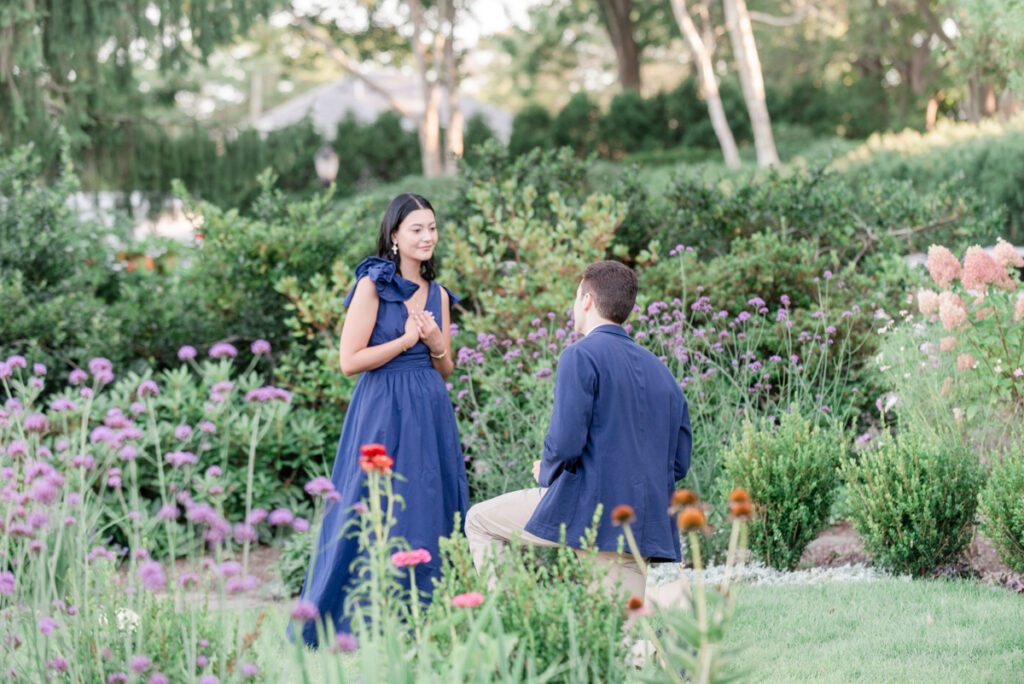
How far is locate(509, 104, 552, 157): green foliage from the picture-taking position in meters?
22.1

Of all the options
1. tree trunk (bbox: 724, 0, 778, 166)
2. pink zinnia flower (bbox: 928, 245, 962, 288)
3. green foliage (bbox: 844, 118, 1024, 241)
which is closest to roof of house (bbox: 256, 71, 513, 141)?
tree trunk (bbox: 724, 0, 778, 166)

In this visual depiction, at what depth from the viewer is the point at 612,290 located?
3.19m

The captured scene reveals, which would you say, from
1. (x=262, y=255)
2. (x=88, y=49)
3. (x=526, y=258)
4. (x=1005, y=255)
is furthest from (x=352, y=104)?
(x=1005, y=255)

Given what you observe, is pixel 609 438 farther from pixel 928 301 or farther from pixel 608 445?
pixel 928 301

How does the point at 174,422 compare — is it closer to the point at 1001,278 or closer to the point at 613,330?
the point at 613,330

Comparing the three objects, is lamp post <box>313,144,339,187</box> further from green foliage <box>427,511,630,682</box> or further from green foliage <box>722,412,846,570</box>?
green foliage <box>427,511,630,682</box>

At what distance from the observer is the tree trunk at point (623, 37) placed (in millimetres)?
24203

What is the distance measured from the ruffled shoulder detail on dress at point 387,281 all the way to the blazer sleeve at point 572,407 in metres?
1.25

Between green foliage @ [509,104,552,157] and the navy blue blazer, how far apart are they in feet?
62.8

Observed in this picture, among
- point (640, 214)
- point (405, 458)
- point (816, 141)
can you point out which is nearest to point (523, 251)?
point (640, 214)

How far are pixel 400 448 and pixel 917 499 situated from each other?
Answer: 2.33 meters

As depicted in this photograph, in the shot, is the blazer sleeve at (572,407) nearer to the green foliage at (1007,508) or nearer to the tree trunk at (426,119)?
the green foliage at (1007,508)

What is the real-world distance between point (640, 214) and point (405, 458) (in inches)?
173

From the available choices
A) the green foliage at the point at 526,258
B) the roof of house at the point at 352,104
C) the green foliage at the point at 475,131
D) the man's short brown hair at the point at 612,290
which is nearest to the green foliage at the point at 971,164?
the green foliage at the point at 526,258
